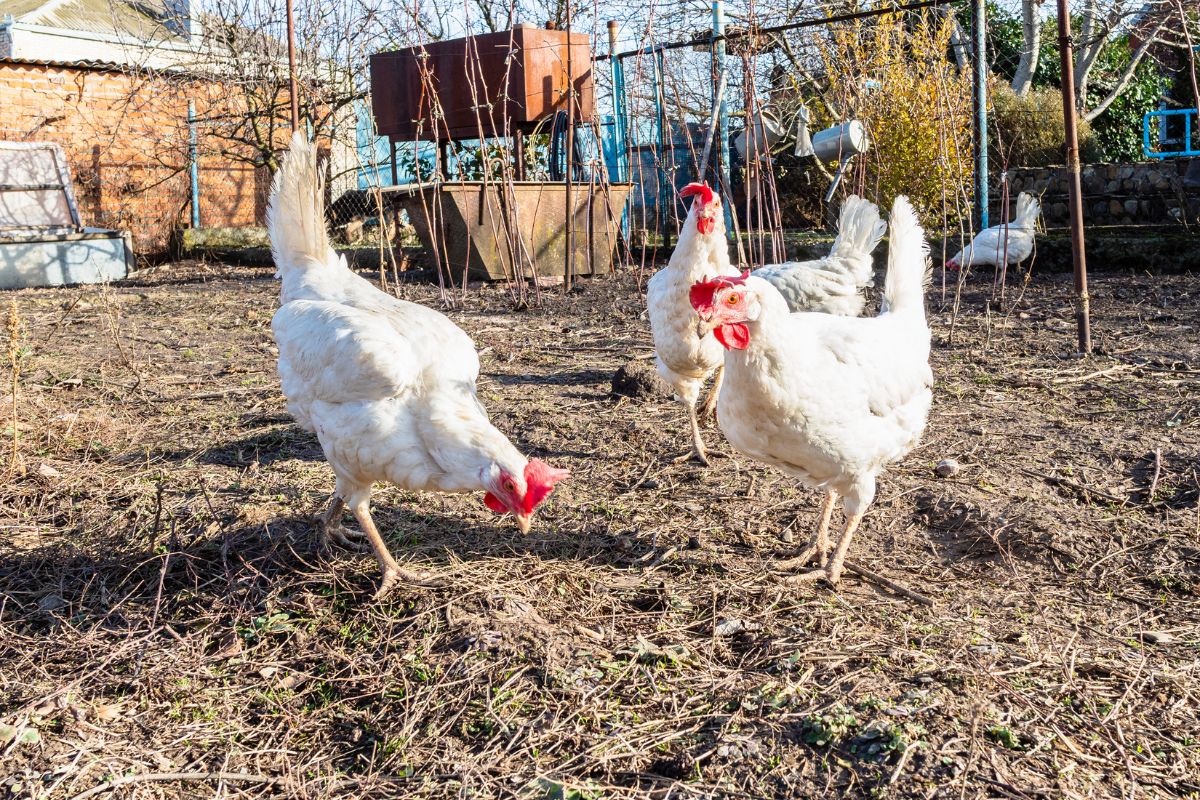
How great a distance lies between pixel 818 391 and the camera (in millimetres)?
2789

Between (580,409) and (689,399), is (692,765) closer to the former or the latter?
(689,399)

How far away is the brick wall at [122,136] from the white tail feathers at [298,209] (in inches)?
379

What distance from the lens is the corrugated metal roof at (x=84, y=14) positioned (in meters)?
14.0

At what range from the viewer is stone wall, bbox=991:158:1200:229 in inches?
353

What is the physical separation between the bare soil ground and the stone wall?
17.4ft

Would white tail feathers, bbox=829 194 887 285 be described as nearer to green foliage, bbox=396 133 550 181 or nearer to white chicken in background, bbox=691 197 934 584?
white chicken in background, bbox=691 197 934 584

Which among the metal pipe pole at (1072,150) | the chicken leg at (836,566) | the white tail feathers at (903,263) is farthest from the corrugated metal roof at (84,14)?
the chicken leg at (836,566)

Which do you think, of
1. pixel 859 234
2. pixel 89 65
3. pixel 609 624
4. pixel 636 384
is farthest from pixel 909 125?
pixel 89 65

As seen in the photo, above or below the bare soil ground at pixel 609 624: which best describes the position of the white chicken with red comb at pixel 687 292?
above

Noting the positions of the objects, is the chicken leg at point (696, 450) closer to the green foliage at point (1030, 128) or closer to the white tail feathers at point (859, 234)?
the white tail feathers at point (859, 234)

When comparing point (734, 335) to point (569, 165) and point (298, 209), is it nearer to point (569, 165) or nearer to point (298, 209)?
point (298, 209)

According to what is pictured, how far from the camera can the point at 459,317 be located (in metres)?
7.47

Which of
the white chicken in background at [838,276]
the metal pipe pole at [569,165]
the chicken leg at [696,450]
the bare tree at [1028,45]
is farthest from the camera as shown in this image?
the bare tree at [1028,45]

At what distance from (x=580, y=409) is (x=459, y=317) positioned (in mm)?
2862
